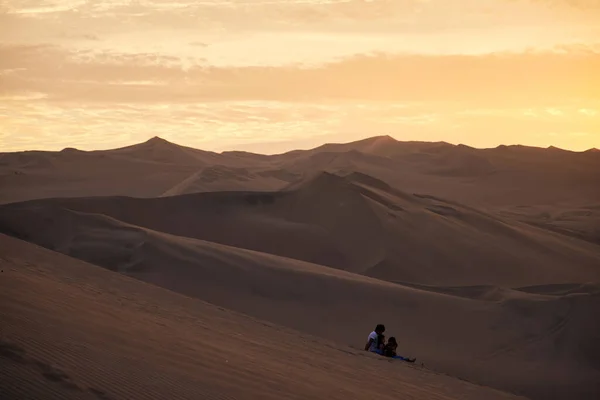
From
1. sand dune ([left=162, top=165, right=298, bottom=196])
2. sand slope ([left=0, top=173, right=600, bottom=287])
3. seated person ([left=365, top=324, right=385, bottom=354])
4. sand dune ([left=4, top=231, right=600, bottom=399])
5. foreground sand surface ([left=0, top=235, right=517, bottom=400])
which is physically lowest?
foreground sand surface ([left=0, top=235, right=517, bottom=400])

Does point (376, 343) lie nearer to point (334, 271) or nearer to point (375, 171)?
point (334, 271)

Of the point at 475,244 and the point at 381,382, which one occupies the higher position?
the point at 475,244

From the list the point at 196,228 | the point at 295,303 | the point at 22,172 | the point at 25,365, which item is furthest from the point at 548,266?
the point at 22,172

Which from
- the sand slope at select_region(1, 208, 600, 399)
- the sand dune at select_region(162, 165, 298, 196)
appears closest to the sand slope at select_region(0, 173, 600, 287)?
the sand slope at select_region(1, 208, 600, 399)

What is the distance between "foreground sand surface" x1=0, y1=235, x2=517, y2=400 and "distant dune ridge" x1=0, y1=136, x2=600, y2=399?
62mm

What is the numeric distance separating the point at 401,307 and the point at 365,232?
11.7m

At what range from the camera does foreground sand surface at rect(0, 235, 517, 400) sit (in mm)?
7410

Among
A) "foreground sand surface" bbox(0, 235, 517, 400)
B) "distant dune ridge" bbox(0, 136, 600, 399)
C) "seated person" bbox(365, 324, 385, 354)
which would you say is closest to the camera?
"foreground sand surface" bbox(0, 235, 517, 400)

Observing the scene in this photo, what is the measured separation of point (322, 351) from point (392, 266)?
16.0m

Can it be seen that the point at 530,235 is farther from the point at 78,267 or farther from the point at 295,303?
the point at 78,267

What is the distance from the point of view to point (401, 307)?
19.9m

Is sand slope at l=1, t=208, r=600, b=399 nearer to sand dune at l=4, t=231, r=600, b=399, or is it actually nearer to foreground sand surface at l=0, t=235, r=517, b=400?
sand dune at l=4, t=231, r=600, b=399

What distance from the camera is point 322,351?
502 inches

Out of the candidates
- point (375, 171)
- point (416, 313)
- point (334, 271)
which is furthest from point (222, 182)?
point (416, 313)
